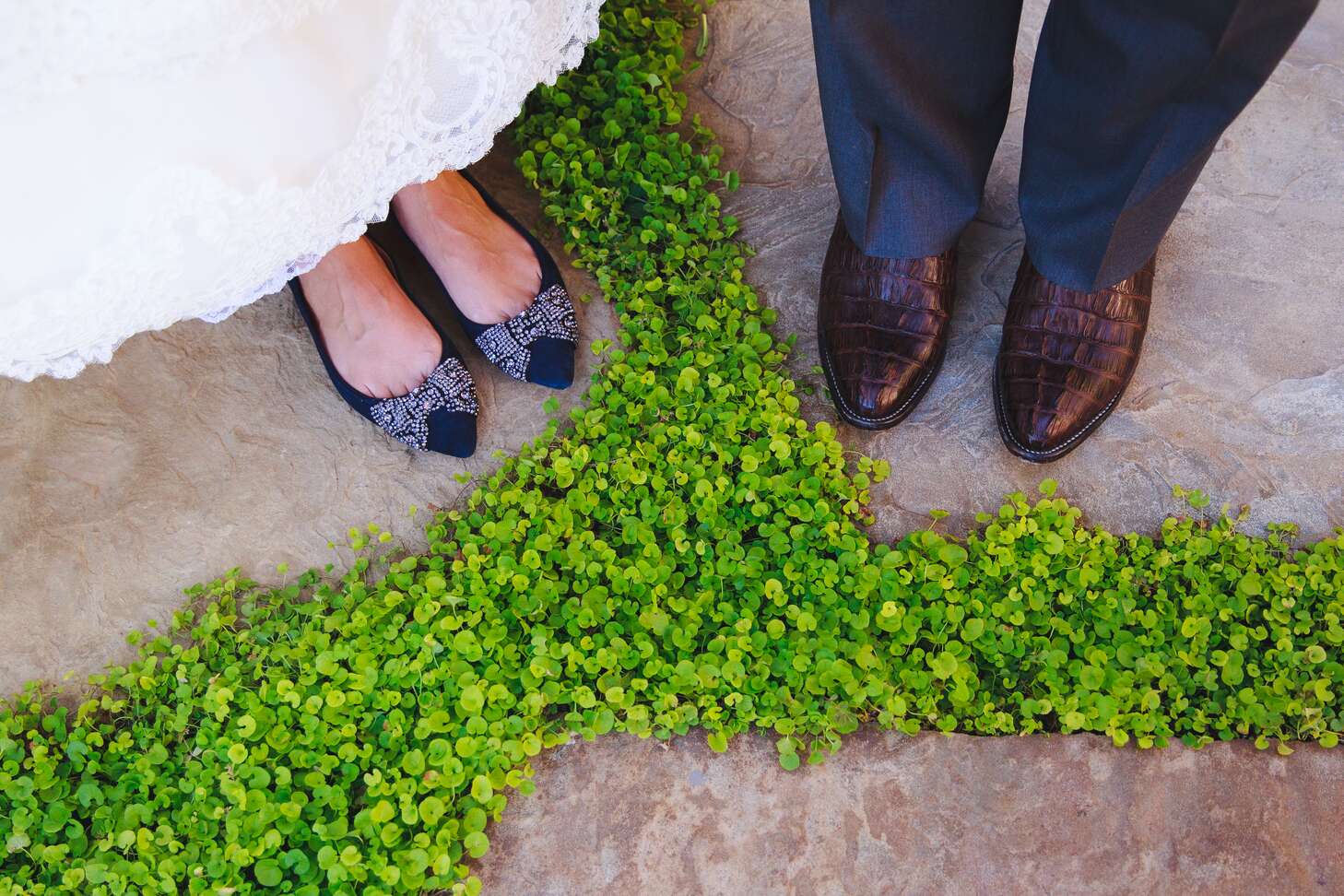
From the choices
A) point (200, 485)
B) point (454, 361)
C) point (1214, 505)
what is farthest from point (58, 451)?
point (1214, 505)

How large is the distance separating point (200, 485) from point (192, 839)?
0.90 meters

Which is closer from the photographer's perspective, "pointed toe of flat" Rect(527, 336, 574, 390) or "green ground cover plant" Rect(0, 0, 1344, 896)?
"green ground cover plant" Rect(0, 0, 1344, 896)

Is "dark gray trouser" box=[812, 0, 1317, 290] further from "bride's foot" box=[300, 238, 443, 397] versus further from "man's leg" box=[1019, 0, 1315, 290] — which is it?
"bride's foot" box=[300, 238, 443, 397]

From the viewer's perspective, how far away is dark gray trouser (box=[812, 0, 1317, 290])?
1.54 metres

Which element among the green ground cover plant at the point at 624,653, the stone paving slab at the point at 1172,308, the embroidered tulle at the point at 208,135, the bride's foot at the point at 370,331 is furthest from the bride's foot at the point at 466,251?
the embroidered tulle at the point at 208,135

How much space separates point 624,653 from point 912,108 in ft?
4.16

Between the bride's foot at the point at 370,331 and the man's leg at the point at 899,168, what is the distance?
104 cm

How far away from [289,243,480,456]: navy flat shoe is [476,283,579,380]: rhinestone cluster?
0.30 ft

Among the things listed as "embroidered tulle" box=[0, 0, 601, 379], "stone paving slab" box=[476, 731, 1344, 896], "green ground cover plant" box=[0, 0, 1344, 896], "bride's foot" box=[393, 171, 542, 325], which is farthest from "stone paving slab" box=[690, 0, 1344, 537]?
"embroidered tulle" box=[0, 0, 601, 379]

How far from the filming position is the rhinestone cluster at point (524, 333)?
98.7 inches

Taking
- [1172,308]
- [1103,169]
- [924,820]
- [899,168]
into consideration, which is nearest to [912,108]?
[899,168]

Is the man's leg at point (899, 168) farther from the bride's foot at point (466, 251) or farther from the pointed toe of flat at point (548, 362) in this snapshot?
the bride's foot at point (466, 251)

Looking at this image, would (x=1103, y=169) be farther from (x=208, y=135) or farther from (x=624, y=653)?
(x=208, y=135)

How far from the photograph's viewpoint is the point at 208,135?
1.43 metres
